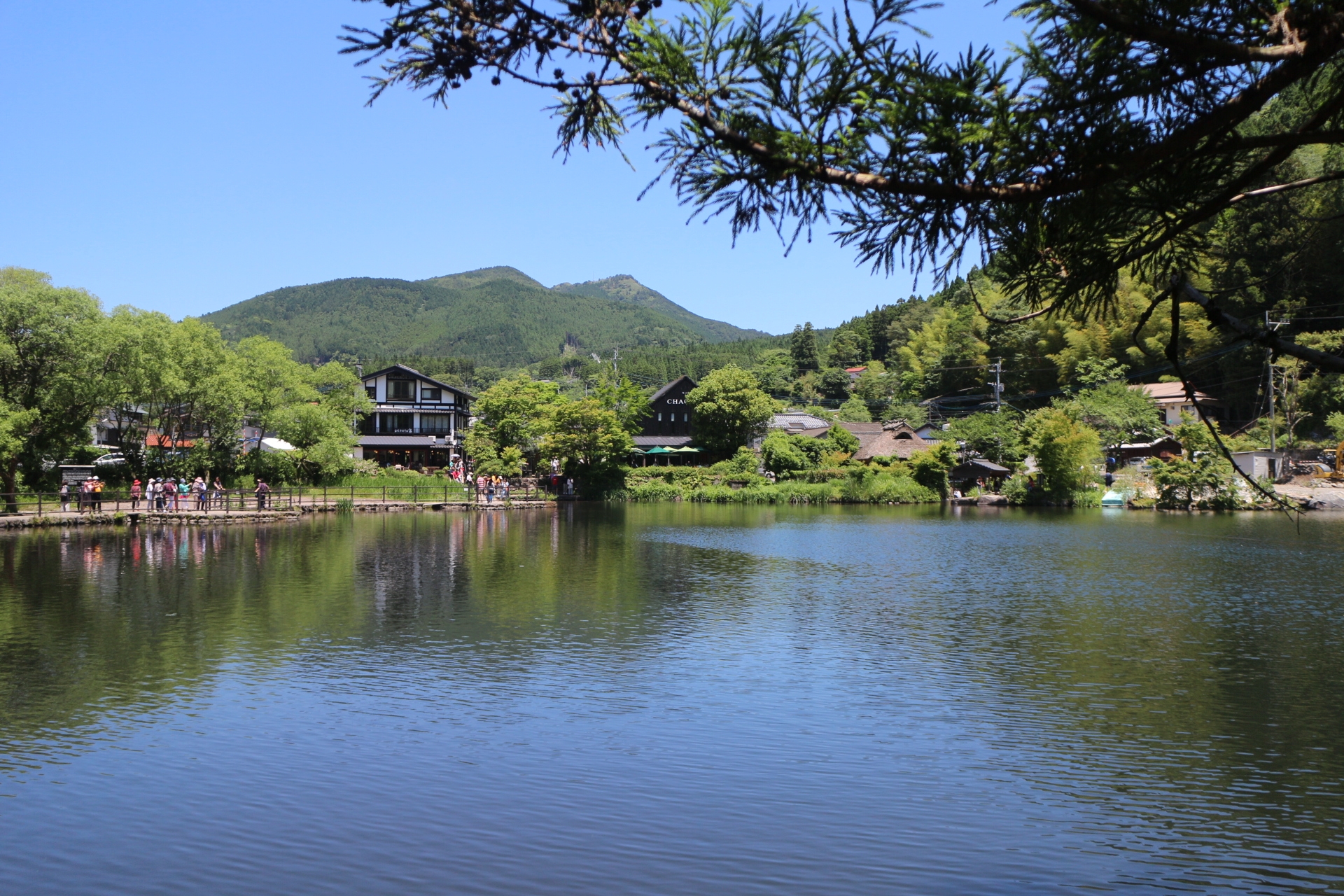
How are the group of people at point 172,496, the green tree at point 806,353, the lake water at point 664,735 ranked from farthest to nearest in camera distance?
the green tree at point 806,353, the group of people at point 172,496, the lake water at point 664,735

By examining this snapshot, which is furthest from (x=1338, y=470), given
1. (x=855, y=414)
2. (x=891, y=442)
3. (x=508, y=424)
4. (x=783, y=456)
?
(x=508, y=424)

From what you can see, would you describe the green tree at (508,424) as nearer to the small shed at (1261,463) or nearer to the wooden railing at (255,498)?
the wooden railing at (255,498)

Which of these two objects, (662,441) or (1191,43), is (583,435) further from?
(1191,43)

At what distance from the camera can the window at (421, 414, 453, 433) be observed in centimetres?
6994

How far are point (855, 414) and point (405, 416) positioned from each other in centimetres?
3810

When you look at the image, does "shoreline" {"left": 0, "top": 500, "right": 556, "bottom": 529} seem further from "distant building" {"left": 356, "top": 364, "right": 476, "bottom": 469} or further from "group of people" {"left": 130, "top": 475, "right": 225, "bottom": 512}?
"distant building" {"left": 356, "top": 364, "right": 476, "bottom": 469}

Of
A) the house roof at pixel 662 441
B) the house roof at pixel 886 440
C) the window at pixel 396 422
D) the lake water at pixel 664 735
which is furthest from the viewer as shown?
the house roof at pixel 662 441

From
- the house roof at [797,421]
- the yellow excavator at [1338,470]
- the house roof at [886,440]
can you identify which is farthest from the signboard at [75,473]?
the yellow excavator at [1338,470]

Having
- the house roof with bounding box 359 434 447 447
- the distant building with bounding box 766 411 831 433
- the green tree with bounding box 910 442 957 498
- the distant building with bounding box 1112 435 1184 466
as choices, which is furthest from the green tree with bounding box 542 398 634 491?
the distant building with bounding box 1112 435 1184 466

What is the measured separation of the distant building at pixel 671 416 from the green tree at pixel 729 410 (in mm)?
4356

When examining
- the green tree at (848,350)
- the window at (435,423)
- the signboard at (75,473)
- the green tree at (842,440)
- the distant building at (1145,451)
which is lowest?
the signboard at (75,473)

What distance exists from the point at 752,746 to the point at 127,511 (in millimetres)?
32390

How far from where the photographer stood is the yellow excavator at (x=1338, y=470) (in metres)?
50.7

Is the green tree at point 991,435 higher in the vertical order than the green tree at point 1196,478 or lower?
higher
